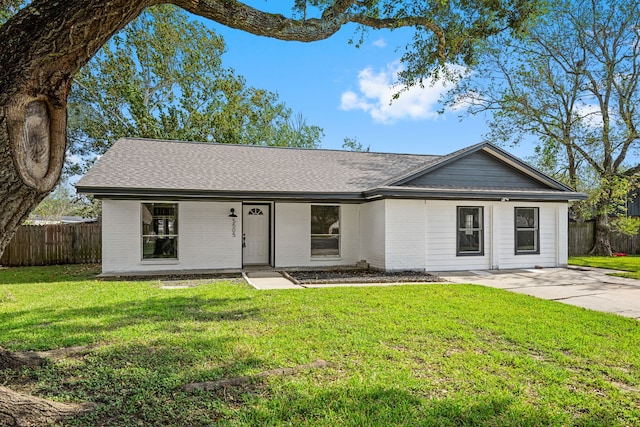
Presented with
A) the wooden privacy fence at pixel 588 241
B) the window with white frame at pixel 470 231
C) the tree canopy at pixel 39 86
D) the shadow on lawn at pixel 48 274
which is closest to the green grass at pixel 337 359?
the tree canopy at pixel 39 86

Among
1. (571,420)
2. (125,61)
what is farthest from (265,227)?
(125,61)

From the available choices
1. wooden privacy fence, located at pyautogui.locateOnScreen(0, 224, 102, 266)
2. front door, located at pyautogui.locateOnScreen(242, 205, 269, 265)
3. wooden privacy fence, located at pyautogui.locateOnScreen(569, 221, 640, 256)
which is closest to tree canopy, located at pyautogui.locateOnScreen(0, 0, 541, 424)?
front door, located at pyautogui.locateOnScreen(242, 205, 269, 265)

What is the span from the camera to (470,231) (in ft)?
42.1

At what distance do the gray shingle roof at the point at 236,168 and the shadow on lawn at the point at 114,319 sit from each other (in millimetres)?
4461

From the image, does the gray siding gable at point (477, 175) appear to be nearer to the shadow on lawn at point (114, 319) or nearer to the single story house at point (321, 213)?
the single story house at point (321, 213)

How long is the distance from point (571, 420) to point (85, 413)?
395 centimetres

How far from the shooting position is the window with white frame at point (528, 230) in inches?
521

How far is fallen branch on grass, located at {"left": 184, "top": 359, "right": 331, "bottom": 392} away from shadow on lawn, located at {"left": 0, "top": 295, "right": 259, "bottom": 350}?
6.30ft

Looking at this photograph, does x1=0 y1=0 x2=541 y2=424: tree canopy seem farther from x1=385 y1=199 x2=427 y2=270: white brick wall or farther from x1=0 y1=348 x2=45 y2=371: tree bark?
x1=385 y1=199 x2=427 y2=270: white brick wall

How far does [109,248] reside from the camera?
11.4m

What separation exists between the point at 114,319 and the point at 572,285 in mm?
10442

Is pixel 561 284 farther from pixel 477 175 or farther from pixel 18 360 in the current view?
pixel 18 360

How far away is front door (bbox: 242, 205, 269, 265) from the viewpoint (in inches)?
521

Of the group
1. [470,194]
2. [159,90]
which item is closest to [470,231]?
[470,194]
